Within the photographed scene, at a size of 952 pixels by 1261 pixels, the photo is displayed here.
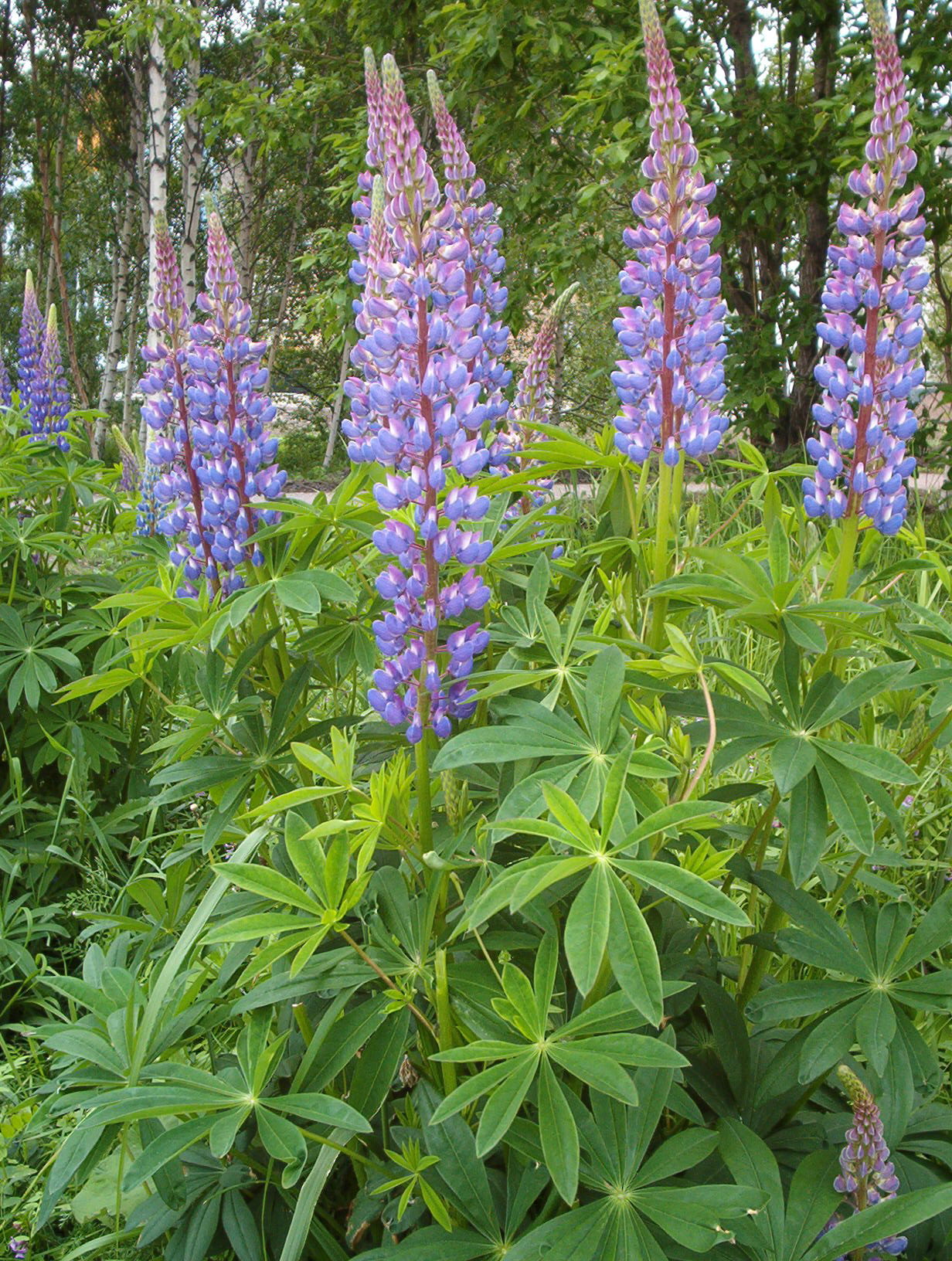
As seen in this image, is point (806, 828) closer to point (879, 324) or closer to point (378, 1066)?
point (378, 1066)

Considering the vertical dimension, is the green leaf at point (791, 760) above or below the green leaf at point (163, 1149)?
above

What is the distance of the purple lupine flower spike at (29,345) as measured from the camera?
163 inches

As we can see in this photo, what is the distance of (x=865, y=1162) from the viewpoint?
131cm

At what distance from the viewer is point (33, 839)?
305 cm

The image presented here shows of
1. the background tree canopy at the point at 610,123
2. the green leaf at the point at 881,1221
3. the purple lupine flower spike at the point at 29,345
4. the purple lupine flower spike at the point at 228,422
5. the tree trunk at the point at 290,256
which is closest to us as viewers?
the green leaf at the point at 881,1221

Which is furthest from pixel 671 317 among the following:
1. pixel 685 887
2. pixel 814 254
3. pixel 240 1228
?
pixel 814 254

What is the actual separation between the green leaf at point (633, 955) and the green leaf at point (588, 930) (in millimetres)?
→ 17

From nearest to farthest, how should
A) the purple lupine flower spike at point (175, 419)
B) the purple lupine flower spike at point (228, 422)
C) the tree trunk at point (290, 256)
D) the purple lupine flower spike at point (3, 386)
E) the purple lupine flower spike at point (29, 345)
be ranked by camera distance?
the purple lupine flower spike at point (228, 422), the purple lupine flower spike at point (175, 419), the purple lupine flower spike at point (29, 345), the purple lupine flower spike at point (3, 386), the tree trunk at point (290, 256)

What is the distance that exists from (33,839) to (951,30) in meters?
5.69

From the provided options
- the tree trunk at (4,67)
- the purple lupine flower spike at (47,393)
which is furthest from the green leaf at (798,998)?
the tree trunk at (4,67)

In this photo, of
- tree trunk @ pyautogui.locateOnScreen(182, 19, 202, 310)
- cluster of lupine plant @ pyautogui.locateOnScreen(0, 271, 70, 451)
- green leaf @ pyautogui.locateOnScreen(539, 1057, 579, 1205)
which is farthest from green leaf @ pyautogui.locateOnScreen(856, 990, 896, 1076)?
tree trunk @ pyautogui.locateOnScreen(182, 19, 202, 310)

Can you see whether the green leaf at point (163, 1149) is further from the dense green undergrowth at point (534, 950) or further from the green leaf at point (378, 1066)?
the green leaf at point (378, 1066)

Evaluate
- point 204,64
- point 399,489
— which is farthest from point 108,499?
point 204,64

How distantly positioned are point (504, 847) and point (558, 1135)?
51cm
